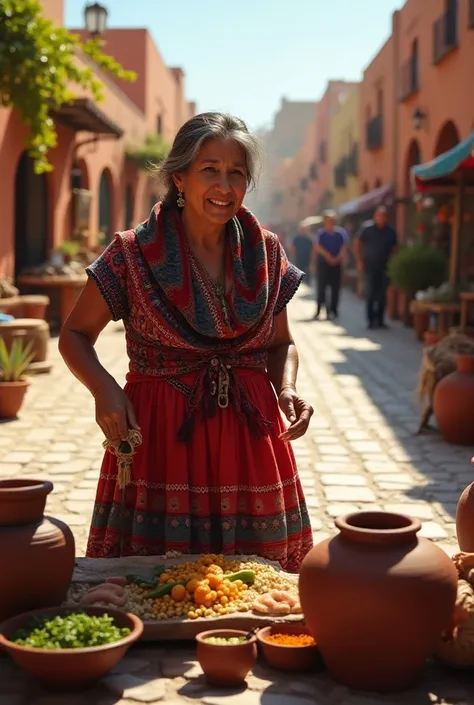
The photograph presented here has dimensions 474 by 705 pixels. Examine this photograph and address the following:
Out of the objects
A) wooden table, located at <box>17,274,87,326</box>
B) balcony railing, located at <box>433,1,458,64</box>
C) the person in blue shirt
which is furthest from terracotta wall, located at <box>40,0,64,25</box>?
balcony railing, located at <box>433,1,458,64</box>

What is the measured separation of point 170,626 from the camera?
303 cm

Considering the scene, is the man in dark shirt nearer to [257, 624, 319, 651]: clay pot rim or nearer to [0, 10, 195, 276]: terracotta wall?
[0, 10, 195, 276]: terracotta wall

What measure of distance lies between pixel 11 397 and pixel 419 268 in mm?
7723

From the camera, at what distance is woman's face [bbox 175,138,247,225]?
10.7ft

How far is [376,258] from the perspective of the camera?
15711 mm

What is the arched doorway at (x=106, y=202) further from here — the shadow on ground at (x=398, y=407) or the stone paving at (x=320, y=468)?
the stone paving at (x=320, y=468)

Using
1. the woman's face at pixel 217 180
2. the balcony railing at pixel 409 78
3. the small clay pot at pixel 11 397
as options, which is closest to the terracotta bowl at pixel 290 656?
the woman's face at pixel 217 180

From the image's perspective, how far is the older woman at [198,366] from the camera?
10.9 ft

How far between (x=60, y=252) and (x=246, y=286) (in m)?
11.4

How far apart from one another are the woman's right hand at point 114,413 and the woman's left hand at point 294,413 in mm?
508

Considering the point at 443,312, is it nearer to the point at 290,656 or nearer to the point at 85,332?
the point at 85,332

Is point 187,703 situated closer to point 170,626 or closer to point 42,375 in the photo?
point 170,626

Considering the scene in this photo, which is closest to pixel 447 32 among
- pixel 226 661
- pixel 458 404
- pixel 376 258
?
pixel 376 258

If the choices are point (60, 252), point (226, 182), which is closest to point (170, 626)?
point (226, 182)
